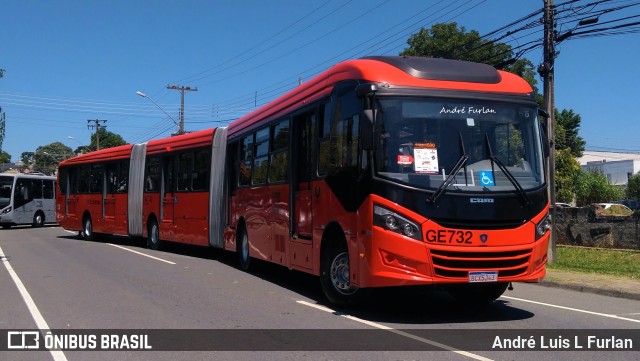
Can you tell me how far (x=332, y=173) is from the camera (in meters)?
8.65

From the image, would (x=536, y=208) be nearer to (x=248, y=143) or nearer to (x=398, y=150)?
(x=398, y=150)

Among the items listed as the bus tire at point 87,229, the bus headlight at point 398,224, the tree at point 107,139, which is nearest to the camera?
the bus headlight at point 398,224

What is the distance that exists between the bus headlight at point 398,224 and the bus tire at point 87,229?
18616 mm

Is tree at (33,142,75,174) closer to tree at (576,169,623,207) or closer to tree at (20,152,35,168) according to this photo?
tree at (20,152,35,168)

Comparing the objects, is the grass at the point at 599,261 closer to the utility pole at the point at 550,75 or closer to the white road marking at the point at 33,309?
the utility pole at the point at 550,75

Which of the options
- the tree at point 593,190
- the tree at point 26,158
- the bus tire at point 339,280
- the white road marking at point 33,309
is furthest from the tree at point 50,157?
the bus tire at point 339,280

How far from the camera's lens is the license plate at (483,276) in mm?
7531

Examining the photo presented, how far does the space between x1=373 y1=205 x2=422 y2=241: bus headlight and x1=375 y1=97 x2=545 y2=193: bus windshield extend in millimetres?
432

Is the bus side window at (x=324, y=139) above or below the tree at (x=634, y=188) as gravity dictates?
above

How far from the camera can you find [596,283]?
455 inches

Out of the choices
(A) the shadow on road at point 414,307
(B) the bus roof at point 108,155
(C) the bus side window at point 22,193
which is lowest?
(A) the shadow on road at point 414,307

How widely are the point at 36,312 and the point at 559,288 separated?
9.19 meters

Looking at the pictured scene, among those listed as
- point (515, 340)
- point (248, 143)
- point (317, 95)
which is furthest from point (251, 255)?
point (515, 340)

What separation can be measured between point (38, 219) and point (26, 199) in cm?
159
